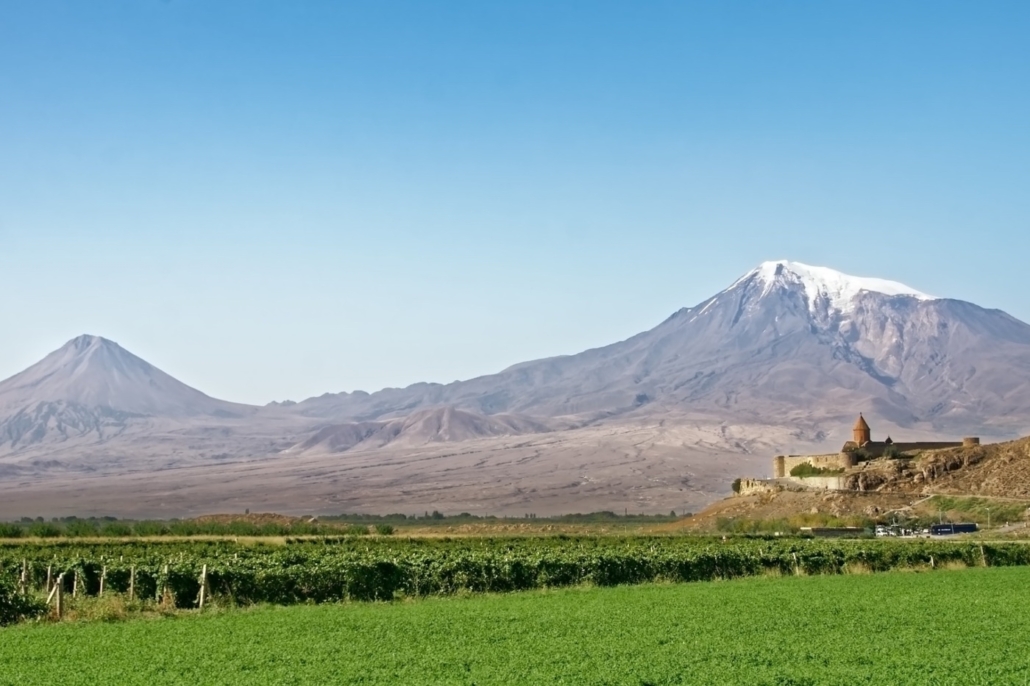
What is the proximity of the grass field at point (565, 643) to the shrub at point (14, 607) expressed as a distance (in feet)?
3.59

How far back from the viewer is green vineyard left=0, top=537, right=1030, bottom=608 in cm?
2609

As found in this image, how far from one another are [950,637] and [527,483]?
163 m

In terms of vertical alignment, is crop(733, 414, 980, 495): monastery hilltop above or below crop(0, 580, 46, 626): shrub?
above

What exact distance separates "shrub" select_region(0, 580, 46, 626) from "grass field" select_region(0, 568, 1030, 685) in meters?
1.09

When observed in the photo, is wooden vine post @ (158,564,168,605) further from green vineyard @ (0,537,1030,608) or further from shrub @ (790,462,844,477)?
shrub @ (790,462,844,477)

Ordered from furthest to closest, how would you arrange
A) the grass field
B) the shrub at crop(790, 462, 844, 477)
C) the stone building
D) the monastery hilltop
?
1. the stone building
2. the shrub at crop(790, 462, 844, 477)
3. the monastery hilltop
4. the grass field

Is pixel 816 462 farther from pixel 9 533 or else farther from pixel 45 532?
pixel 9 533

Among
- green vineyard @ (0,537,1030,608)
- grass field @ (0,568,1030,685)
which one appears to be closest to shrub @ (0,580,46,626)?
grass field @ (0,568,1030,685)

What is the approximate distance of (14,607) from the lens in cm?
2259

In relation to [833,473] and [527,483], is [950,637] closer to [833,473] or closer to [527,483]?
[833,473]

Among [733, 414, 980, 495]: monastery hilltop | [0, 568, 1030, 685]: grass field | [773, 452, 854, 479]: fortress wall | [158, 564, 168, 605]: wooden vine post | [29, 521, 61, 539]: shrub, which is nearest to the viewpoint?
[0, 568, 1030, 685]: grass field

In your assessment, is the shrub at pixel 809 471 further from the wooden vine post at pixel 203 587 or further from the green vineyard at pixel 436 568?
the wooden vine post at pixel 203 587

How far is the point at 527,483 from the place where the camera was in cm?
18150

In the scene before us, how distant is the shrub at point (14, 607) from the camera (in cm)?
2244
